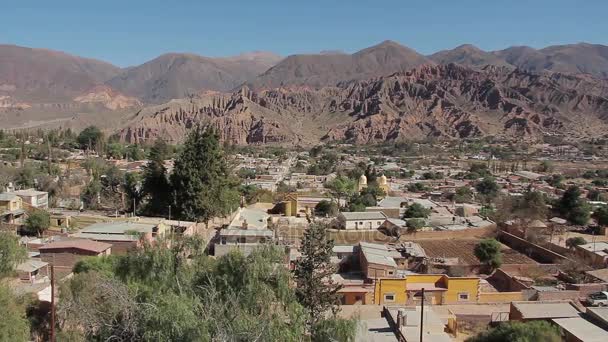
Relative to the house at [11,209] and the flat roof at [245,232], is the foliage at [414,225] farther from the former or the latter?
the house at [11,209]

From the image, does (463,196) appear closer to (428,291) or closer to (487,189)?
(487,189)

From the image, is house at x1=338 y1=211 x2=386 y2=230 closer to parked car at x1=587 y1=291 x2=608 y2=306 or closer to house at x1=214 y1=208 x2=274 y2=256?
house at x1=214 y1=208 x2=274 y2=256

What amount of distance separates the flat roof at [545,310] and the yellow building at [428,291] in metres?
2.66

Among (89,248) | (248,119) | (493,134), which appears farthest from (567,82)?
(89,248)

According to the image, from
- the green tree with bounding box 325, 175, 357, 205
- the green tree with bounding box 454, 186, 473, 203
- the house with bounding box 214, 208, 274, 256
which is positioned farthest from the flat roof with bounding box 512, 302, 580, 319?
the green tree with bounding box 454, 186, 473, 203

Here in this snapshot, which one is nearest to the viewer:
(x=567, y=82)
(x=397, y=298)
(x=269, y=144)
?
(x=397, y=298)

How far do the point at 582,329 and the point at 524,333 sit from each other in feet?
9.05

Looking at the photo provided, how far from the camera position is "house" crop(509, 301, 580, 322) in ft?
56.7

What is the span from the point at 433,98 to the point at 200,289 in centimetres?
14904

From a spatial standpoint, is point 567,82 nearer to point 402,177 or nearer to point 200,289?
point 402,177

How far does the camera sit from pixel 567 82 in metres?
185

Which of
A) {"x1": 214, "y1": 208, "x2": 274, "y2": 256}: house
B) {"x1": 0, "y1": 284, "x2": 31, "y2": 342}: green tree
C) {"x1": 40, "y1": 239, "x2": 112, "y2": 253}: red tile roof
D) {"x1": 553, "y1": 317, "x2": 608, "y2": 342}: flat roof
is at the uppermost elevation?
{"x1": 0, "y1": 284, "x2": 31, "y2": 342}: green tree

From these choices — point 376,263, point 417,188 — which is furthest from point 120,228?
point 417,188

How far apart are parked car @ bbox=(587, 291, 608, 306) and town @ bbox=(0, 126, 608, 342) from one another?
0.08 m
